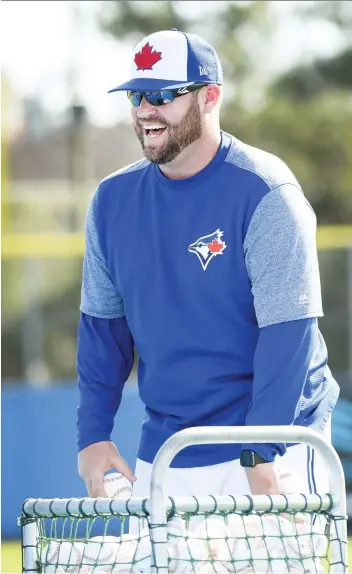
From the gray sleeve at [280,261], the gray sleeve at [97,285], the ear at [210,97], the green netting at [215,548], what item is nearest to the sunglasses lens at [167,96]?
the ear at [210,97]

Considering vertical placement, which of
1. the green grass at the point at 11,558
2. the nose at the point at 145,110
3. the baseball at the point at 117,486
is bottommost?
the green grass at the point at 11,558

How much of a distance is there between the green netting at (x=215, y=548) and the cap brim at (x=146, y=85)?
52.1 inches

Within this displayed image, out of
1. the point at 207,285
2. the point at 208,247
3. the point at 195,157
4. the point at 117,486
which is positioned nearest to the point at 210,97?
the point at 195,157

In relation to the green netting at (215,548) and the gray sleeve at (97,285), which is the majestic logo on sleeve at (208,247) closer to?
the gray sleeve at (97,285)

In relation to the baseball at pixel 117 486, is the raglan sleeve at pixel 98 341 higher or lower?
higher

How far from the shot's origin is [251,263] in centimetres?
391

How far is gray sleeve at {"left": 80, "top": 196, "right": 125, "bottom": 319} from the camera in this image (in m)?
4.30

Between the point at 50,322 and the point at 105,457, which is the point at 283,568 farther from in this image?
the point at 50,322

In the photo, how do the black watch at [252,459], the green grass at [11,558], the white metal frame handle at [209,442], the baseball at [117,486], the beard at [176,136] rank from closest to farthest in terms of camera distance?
1. the white metal frame handle at [209,442]
2. the black watch at [252,459]
3. the beard at [176,136]
4. the baseball at [117,486]
5. the green grass at [11,558]

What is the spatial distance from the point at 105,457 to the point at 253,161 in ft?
3.36

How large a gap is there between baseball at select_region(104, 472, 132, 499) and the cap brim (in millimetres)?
1176

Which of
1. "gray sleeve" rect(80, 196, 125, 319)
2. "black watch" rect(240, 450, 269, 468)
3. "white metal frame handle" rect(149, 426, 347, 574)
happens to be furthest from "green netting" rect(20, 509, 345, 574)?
"gray sleeve" rect(80, 196, 125, 319)

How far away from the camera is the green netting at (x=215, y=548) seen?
3.12m

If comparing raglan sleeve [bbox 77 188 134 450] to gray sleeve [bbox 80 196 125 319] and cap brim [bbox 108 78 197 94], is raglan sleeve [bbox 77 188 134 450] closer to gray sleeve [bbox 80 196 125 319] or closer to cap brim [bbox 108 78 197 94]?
gray sleeve [bbox 80 196 125 319]
